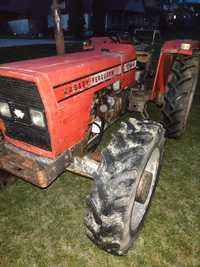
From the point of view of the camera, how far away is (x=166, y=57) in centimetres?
414

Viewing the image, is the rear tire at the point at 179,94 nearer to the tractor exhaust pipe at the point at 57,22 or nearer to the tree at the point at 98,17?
the tractor exhaust pipe at the point at 57,22

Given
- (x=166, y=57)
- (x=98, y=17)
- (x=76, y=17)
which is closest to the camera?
(x=166, y=57)

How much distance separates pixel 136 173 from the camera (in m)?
1.92

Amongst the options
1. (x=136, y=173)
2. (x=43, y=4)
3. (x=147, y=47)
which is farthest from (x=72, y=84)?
(x=43, y=4)

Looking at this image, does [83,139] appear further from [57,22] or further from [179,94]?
[179,94]

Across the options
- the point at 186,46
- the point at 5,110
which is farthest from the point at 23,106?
the point at 186,46

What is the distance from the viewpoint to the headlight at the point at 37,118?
2070 millimetres

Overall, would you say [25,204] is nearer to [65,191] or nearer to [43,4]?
[65,191]

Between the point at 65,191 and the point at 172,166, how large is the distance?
62.9 inches

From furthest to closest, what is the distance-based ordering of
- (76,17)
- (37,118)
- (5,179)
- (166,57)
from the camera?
(76,17) < (166,57) < (5,179) < (37,118)

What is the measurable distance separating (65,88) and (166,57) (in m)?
2.60

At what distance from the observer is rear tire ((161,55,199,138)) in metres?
3.38

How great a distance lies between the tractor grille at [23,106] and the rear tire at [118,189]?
0.60 metres

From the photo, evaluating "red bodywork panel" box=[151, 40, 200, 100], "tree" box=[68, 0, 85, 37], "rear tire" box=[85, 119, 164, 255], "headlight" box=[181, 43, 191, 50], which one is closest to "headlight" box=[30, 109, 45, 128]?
"rear tire" box=[85, 119, 164, 255]
